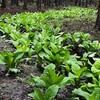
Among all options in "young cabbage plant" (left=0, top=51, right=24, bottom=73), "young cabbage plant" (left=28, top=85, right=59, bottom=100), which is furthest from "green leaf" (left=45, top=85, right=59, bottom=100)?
"young cabbage plant" (left=0, top=51, right=24, bottom=73)

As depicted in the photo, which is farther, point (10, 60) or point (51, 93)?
point (10, 60)

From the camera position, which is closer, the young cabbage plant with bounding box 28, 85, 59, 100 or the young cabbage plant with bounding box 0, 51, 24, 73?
the young cabbage plant with bounding box 28, 85, 59, 100

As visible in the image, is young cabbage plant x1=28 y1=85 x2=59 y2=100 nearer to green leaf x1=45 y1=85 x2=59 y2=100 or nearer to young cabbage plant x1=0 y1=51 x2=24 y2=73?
green leaf x1=45 y1=85 x2=59 y2=100

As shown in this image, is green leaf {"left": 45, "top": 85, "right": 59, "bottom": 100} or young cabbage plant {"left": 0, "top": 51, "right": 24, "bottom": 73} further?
young cabbage plant {"left": 0, "top": 51, "right": 24, "bottom": 73}

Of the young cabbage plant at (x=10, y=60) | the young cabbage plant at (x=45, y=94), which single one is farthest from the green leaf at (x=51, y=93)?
the young cabbage plant at (x=10, y=60)

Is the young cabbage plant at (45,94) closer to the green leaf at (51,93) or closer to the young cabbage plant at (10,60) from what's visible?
the green leaf at (51,93)

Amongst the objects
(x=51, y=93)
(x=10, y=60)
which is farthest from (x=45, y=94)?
(x=10, y=60)

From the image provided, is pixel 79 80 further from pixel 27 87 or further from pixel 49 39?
pixel 49 39

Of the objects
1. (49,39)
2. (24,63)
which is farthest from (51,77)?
(49,39)

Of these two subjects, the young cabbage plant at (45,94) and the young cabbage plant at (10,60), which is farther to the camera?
the young cabbage plant at (10,60)

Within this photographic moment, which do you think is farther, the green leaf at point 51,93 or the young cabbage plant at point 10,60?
the young cabbage plant at point 10,60

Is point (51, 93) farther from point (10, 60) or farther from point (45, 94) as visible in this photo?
point (10, 60)

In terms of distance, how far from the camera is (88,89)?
15.3ft

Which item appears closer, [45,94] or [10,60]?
[45,94]
